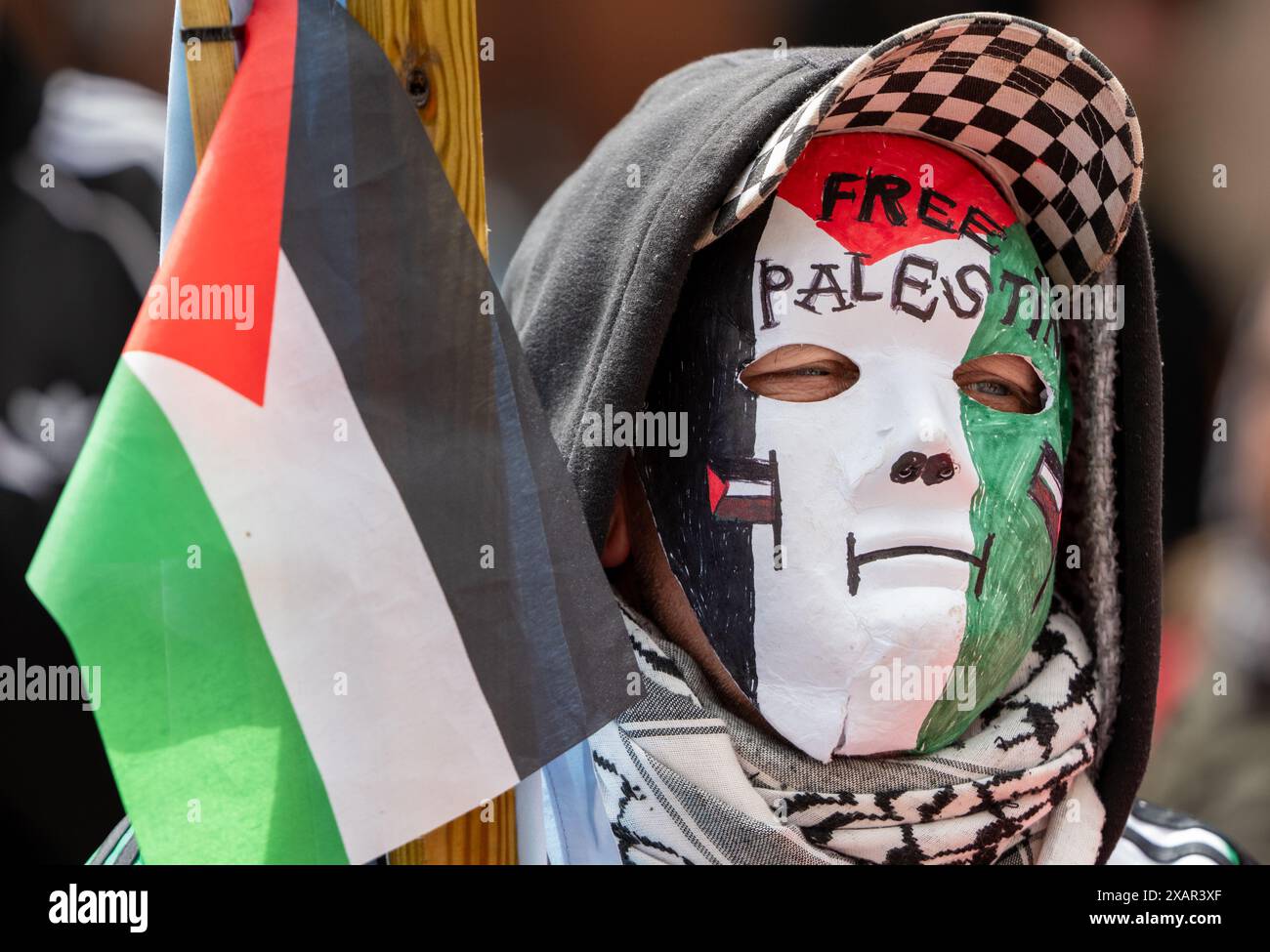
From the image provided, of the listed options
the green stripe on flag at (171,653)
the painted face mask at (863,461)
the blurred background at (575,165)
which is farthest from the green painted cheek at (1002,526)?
the blurred background at (575,165)

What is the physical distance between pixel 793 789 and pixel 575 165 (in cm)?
266

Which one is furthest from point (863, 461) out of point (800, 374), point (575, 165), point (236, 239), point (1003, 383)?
point (575, 165)

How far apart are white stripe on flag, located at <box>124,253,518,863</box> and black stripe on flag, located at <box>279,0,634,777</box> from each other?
25mm

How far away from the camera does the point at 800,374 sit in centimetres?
176

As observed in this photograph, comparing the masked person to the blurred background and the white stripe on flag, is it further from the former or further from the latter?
the blurred background

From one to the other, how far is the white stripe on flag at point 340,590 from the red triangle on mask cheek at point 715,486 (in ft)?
1.54

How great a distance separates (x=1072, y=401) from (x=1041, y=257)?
0.23 metres

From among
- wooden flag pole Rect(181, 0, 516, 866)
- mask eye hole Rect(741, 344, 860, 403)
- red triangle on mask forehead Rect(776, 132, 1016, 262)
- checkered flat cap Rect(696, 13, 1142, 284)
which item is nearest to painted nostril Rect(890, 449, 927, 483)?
mask eye hole Rect(741, 344, 860, 403)

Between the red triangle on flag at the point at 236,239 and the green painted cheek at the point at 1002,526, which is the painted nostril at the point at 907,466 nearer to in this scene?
the green painted cheek at the point at 1002,526

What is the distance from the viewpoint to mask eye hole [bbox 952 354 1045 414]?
1803 millimetres

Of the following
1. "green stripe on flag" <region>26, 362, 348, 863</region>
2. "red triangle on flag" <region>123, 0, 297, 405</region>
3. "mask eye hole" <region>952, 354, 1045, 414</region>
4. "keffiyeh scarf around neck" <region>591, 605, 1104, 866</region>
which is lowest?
"keffiyeh scarf around neck" <region>591, 605, 1104, 866</region>

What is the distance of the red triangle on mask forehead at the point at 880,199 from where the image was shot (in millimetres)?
1763

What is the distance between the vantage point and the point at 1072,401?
205 centimetres
